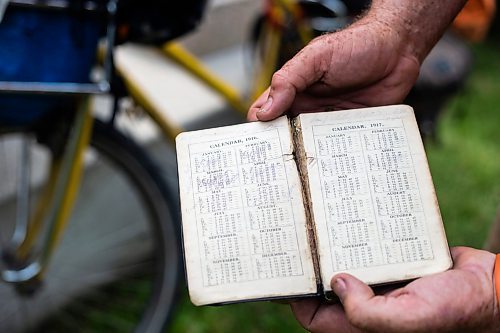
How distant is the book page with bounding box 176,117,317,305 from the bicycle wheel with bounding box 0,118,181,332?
58cm

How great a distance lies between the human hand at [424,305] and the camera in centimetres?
97

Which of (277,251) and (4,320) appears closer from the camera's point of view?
(277,251)

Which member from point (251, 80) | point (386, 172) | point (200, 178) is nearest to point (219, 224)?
point (200, 178)

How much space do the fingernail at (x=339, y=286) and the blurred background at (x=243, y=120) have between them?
97cm

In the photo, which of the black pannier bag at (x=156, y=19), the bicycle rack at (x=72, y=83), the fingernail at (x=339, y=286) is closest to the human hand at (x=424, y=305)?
the fingernail at (x=339, y=286)

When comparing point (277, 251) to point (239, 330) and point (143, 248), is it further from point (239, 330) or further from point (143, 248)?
point (143, 248)

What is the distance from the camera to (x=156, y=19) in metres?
1.57

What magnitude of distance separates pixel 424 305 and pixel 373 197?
0.66 ft

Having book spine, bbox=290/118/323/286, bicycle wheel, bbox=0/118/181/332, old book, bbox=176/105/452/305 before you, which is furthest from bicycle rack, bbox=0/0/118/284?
book spine, bbox=290/118/323/286

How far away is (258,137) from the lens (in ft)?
3.73

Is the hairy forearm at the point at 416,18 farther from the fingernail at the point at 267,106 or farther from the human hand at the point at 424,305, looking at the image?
the human hand at the point at 424,305

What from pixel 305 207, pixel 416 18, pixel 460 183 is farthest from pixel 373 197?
pixel 460 183

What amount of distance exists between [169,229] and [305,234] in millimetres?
722

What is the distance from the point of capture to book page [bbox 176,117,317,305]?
1045mm
